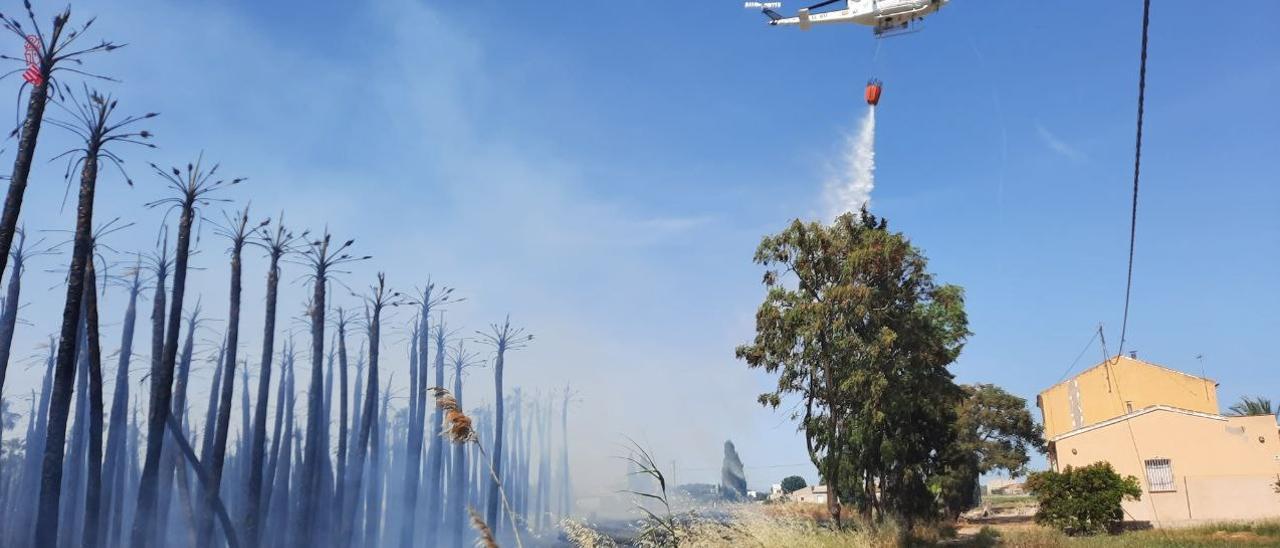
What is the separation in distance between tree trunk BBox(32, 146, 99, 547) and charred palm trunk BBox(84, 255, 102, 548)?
1.19 m

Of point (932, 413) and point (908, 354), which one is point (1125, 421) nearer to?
point (932, 413)

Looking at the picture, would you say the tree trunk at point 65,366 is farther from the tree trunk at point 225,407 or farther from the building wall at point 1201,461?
the building wall at point 1201,461

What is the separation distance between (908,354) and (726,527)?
13.6m

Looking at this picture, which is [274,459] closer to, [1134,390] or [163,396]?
[163,396]

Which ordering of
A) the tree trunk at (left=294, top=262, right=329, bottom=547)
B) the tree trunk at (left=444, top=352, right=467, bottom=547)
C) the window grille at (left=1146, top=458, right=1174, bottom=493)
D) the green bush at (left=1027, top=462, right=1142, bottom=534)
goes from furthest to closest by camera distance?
the tree trunk at (left=444, top=352, right=467, bottom=547) < the tree trunk at (left=294, top=262, right=329, bottom=547) < the window grille at (left=1146, top=458, right=1174, bottom=493) < the green bush at (left=1027, top=462, right=1142, bottom=534)

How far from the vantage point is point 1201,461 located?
36469mm

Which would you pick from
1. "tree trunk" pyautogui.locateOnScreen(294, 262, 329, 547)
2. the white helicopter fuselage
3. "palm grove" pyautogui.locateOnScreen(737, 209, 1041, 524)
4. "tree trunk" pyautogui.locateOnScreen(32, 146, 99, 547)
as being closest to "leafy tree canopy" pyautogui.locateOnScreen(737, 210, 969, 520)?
"palm grove" pyautogui.locateOnScreen(737, 209, 1041, 524)

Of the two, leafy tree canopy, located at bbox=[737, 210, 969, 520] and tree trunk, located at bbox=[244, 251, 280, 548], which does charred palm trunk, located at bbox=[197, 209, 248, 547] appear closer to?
tree trunk, located at bbox=[244, 251, 280, 548]

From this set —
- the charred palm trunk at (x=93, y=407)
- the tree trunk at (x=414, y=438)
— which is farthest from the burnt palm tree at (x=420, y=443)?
the charred palm trunk at (x=93, y=407)

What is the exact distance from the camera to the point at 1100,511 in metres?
30.8

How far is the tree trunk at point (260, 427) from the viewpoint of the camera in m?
37.9

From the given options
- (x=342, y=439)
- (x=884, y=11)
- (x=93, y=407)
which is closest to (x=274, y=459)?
(x=342, y=439)

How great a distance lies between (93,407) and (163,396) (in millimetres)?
3759

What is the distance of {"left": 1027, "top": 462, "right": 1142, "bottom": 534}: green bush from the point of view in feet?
101
